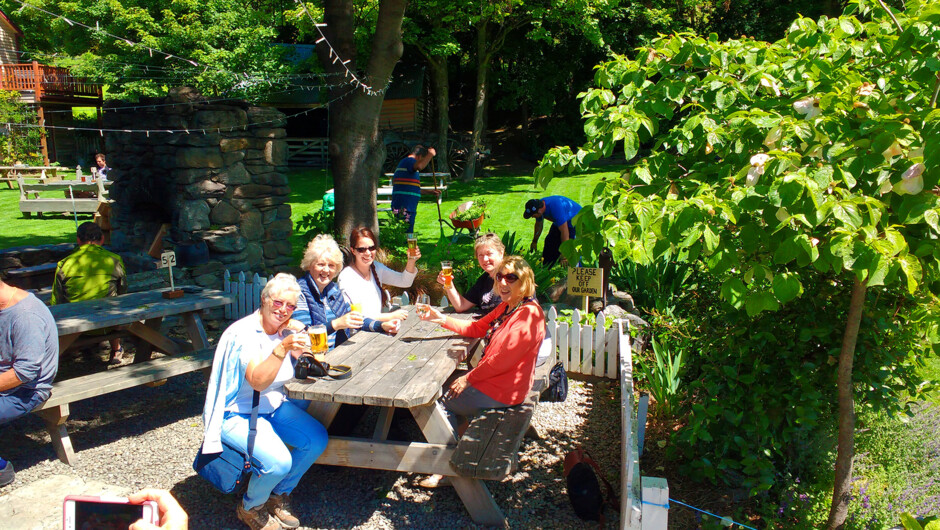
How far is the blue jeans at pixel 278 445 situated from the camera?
3.29m

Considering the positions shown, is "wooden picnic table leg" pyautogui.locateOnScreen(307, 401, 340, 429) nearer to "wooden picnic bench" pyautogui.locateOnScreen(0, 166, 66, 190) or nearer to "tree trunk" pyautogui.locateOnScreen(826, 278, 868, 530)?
"tree trunk" pyautogui.locateOnScreen(826, 278, 868, 530)

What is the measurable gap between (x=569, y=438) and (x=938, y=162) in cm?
302

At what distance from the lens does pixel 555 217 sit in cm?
688

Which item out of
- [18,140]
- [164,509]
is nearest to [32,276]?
[164,509]

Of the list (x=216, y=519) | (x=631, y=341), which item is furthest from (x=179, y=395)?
(x=631, y=341)

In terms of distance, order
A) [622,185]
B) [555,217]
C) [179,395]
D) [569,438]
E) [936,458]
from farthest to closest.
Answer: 1. [555,217]
2. [179,395]
3. [569,438]
4. [936,458]
5. [622,185]

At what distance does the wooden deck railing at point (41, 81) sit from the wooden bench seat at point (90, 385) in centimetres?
2281

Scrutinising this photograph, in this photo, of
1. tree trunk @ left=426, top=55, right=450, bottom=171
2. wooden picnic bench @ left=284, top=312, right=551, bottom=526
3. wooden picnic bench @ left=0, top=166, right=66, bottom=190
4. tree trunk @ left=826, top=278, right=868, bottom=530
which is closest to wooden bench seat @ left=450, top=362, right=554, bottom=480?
wooden picnic bench @ left=284, top=312, right=551, bottom=526

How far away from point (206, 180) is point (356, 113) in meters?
1.83

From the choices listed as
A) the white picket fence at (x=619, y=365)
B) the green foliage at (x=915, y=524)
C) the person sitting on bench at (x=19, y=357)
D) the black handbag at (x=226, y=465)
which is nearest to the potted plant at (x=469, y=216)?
the white picket fence at (x=619, y=365)

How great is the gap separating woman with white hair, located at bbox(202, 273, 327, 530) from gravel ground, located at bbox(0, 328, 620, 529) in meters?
0.23

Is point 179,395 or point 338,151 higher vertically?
point 338,151

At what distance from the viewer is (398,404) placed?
3.21 meters

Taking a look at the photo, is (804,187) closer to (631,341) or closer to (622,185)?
(622,185)
